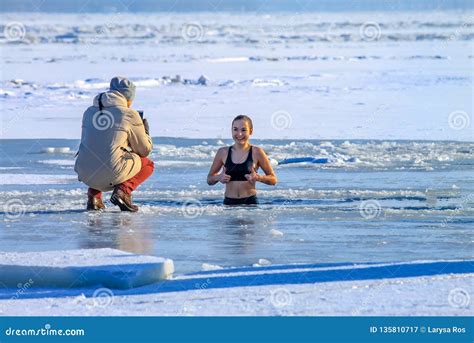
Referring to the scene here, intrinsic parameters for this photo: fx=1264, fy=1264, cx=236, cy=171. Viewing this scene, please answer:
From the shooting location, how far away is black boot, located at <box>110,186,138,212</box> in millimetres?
10117

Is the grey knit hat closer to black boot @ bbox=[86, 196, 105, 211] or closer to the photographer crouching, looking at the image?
the photographer crouching

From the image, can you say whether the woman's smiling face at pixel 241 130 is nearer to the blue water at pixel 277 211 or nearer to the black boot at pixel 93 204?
the blue water at pixel 277 211

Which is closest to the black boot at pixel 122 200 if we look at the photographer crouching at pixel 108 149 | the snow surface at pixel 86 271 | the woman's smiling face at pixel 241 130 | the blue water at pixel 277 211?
the photographer crouching at pixel 108 149

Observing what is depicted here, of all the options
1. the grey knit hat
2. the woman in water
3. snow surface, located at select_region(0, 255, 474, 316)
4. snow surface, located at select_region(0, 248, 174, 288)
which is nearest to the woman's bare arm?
the woman in water

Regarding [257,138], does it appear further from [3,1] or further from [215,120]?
[3,1]

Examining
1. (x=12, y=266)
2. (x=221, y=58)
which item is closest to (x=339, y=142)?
(x=12, y=266)

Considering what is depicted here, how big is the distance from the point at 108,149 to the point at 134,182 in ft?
1.26

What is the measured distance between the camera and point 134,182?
1037 cm

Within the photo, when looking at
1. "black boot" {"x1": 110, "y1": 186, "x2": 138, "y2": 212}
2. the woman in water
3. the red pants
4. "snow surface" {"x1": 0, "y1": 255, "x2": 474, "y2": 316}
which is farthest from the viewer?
the woman in water

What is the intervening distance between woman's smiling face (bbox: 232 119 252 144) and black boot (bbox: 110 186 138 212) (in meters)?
1.07

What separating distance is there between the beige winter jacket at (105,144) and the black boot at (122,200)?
0.07 metres

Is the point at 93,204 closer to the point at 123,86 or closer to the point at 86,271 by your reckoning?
the point at 123,86

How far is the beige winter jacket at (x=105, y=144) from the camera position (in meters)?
10.1
